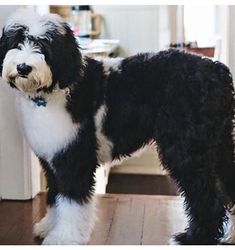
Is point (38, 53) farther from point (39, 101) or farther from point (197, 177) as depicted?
point (197, 177)

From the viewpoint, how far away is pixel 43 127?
1973 millimetres

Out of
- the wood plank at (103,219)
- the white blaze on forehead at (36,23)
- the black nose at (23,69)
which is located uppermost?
the white blaze on forehead at (36,23)

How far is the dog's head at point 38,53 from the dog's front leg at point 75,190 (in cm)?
27

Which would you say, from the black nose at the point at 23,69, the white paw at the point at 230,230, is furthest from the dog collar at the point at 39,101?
the white paw at the point at 230,230

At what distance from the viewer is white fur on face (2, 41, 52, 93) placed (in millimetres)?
1758

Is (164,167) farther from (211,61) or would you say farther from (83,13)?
(83,13)

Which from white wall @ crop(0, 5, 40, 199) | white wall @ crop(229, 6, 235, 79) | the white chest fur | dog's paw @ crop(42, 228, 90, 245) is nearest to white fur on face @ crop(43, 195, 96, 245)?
dog's paw @ crop(42, 228, 90, 245)

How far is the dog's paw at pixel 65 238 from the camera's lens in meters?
2.04

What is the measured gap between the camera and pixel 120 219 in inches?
95.0

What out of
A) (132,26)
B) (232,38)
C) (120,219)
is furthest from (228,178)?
(132,26)

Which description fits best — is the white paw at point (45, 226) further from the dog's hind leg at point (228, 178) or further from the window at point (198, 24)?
the window at point (198, 24)

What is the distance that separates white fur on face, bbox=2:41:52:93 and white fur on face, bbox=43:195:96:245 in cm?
50

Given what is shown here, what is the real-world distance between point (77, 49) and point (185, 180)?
0.64 meters

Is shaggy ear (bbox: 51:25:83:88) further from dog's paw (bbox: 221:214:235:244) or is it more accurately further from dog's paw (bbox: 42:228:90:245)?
dog's paw (bbox: 221:214:235:244)
